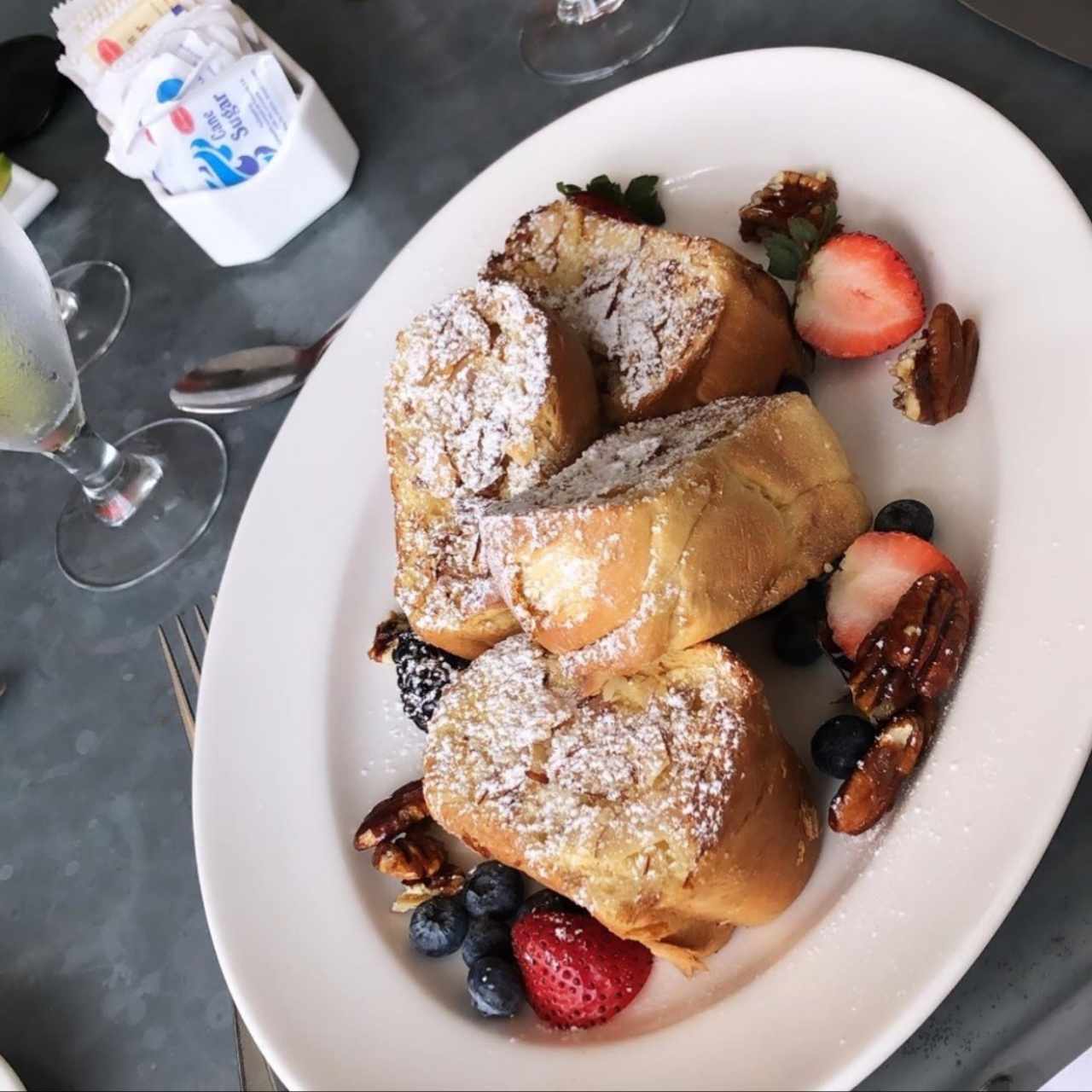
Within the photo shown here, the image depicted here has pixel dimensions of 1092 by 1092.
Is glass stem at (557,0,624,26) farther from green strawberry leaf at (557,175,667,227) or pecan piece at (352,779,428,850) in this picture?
pecan piece at (352,779,428,850)

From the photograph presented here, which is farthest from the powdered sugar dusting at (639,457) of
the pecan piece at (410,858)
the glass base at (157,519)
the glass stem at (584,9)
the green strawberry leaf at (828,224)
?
the glass stem at (584,9)

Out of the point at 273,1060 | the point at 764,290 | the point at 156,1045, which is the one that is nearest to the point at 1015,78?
the point at 764,290

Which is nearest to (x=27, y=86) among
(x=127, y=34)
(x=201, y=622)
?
(x=127, y=34)

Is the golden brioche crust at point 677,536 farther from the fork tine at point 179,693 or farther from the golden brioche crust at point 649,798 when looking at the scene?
the fork tine at point 179,693

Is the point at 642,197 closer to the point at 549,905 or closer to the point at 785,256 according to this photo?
the point at 785,256

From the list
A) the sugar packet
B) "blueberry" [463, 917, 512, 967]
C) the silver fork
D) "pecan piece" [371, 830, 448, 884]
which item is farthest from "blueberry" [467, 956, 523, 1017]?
the sugar packet
